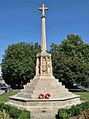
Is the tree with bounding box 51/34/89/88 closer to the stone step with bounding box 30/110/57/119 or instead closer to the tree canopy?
the tree canopy

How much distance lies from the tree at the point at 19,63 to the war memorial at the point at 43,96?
28.7m

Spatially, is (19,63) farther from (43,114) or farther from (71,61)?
(43,114)

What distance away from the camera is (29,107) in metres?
24.5

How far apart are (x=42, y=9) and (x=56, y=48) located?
94.4 feet

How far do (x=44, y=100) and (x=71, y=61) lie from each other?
29088 millimetres

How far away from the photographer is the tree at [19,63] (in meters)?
58.8

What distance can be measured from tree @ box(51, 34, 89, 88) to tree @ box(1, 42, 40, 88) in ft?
20.4

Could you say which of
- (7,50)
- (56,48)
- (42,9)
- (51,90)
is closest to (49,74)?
(51,90)

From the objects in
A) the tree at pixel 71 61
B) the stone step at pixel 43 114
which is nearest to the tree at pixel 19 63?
the tree at pixel 71 61

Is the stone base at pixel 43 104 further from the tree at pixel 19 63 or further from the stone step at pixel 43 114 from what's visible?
the tree at pixel 19 63

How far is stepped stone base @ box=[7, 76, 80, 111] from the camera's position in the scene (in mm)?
24812

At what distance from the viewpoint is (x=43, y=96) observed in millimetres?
25688

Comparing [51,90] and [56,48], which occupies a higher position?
[56,48]

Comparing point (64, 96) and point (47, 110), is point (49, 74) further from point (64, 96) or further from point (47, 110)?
point (47, 110)
